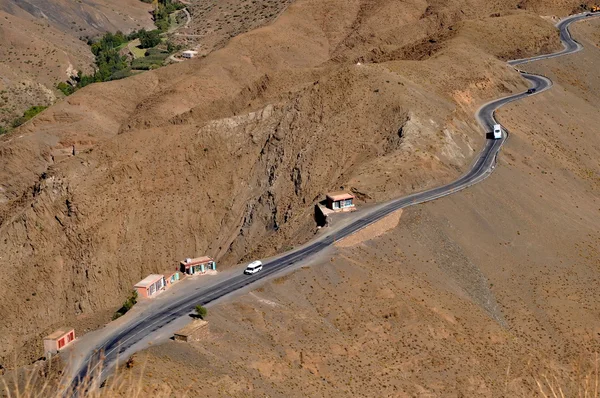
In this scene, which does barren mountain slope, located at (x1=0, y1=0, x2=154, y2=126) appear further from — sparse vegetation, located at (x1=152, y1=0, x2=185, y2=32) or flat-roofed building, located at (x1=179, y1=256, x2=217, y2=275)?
flat-roofed building, located at (x1=179, y1=256, x2=217, y2=275)

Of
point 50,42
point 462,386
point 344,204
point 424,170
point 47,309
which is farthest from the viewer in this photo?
point 50,42

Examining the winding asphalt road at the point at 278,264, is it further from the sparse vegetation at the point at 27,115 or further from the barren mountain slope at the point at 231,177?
the sparse vegetation at the point at 27,115

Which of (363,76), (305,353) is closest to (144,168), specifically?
(363,76)

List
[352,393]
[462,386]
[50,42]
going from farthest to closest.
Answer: [50,42] < [462,386] < [352,393]

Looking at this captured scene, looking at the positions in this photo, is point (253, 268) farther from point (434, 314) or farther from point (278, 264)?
point (434, 314)

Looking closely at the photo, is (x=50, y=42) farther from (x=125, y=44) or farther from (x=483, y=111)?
(x=483, y=111)

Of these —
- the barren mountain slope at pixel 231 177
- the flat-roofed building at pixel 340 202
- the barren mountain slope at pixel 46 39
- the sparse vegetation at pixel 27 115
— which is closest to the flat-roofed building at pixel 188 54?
the barren mountain slope at pixel 46 39

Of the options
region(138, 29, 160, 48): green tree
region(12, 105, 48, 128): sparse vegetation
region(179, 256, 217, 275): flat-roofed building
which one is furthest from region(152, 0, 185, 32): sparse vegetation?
region(179, 256, 217, 275): flat-roofed building
